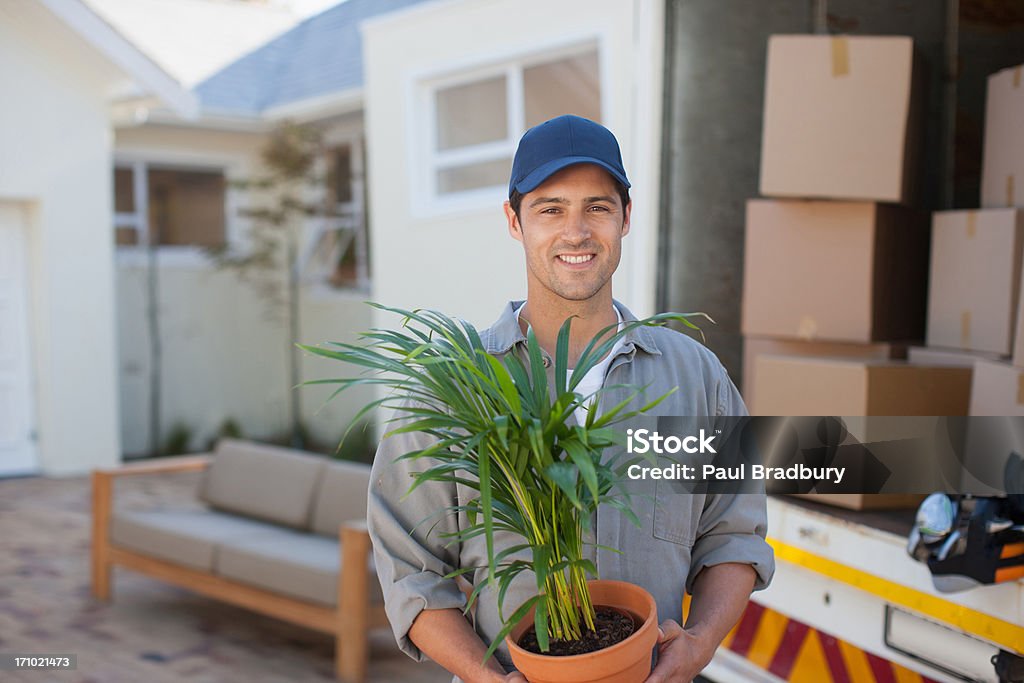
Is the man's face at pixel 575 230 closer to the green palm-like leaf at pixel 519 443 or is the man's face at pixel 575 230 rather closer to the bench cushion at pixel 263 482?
the green palm-like leaf at pixel 519 443

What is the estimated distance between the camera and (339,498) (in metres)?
5.14

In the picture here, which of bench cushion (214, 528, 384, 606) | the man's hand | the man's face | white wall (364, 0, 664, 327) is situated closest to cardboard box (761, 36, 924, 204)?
the man's face

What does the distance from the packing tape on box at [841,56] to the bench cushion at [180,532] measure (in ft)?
12.1

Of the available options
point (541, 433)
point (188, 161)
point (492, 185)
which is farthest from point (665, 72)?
point (188, 161)

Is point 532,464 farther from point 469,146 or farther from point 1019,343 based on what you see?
point 469,146

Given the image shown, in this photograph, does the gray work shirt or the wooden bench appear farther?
the wooden bench

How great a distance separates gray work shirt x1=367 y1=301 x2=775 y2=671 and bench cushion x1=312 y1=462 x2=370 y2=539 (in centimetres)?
339

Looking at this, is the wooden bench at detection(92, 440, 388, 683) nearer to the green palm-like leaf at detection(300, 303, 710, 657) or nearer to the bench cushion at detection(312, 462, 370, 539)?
the bench cushion at detection(312, 462, 370, 539)

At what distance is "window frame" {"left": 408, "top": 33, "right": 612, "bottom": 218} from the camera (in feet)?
22.0

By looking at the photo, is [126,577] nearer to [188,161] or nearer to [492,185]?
[492,185]

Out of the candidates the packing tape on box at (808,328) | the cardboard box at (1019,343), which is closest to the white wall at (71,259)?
the packing tape on box at (808,328)

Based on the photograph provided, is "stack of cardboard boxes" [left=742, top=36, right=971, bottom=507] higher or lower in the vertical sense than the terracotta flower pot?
higher

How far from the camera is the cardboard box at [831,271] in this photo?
3088mm

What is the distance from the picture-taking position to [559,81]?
6.59 metres
